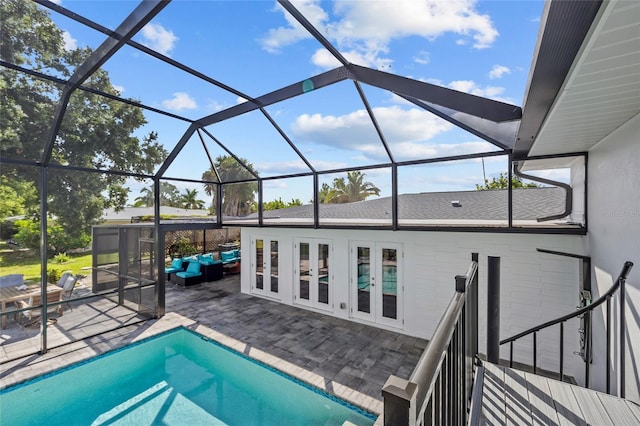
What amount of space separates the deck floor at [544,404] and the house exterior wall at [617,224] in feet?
1.00

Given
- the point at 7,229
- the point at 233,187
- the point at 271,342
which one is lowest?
the point at 271,342

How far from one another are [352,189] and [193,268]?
7522mm

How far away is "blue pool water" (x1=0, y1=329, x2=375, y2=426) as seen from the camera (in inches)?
160

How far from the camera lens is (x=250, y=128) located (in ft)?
21.2

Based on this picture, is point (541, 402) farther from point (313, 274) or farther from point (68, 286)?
point (68, 286)

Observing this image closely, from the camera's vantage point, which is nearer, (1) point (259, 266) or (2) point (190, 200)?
(2) point (190, 200)

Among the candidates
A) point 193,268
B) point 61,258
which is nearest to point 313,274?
point 193,268

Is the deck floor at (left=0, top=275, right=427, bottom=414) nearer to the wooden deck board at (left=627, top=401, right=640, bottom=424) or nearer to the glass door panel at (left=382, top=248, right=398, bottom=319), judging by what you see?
the glass door panel at (left=382, top=248, right=398, bottom=319)

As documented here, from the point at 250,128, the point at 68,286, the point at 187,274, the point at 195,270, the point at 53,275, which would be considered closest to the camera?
the point at 53,275

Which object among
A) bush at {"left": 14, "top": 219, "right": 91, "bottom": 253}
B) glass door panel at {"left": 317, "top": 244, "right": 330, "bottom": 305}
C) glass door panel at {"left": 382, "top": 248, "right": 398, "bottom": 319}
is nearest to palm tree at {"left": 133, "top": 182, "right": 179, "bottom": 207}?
bush at {"left": 14, "top": 219, "right": 91, "bottom": 253}

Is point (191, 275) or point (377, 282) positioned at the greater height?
point (377, 282)

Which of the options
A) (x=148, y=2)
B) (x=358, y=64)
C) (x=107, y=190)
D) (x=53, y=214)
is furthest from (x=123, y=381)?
(x=358, y=64)

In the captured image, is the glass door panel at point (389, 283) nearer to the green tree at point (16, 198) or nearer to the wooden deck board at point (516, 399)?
the wooden deck board at point (516, 399)

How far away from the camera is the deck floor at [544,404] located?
2.01 m
